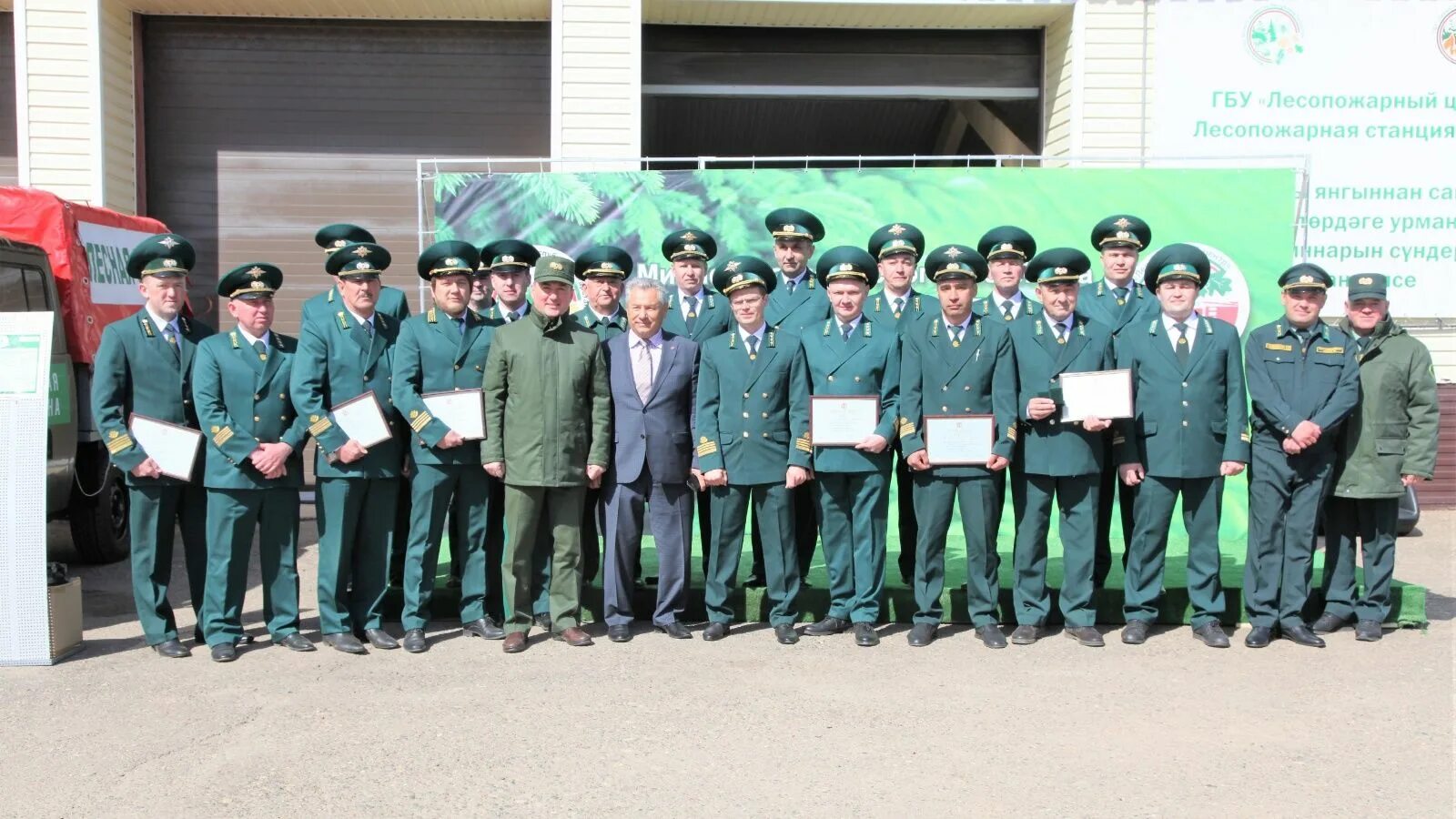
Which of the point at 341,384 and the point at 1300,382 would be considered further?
the point at 1300,382

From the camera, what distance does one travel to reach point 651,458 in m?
5.96

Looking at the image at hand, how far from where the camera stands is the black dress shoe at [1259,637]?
5.90 m

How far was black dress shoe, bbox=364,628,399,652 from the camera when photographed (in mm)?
5848

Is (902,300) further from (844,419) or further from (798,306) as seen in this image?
(844,419)

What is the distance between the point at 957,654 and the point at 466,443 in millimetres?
2623

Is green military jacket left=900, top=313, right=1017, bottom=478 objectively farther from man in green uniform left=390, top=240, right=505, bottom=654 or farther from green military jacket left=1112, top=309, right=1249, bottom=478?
man in green uniform left=390, top=240, right=505, bottom=654

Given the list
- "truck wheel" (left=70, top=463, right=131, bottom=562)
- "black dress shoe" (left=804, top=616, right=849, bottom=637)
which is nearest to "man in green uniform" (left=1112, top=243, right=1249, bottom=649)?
"black dress shoe" (left=804, top=616, right=849, bottom=637)

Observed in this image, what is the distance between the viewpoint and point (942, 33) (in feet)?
40.9

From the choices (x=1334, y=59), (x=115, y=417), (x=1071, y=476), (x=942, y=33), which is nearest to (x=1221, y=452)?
(x=1071, y=476)

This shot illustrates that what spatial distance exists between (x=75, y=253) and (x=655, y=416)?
16.6 ft

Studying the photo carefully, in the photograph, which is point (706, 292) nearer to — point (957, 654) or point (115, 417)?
point (957, 654)

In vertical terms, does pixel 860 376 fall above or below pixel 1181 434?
above

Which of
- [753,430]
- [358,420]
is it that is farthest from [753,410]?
[358,420]

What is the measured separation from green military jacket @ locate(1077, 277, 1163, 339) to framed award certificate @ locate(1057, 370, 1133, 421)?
787 mm
